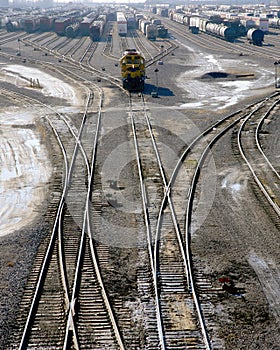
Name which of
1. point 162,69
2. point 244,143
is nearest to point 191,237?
point 244,143

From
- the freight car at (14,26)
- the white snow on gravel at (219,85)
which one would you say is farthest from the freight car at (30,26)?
the white snow on gravel at (219,85)

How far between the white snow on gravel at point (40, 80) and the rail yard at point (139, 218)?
26.2 inches

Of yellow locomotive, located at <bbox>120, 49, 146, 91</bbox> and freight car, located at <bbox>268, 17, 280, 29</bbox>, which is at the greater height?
freight car, located at <bbox>268, 17, 280, 29</bbox>

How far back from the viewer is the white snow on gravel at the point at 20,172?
15.7 m

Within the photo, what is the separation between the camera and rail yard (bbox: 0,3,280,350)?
33.5 feet

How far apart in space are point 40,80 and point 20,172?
79.7 feet

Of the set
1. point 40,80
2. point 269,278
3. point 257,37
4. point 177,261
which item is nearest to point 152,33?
point 257,37

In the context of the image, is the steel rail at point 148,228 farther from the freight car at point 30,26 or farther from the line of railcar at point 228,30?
the freight car at point 30,26

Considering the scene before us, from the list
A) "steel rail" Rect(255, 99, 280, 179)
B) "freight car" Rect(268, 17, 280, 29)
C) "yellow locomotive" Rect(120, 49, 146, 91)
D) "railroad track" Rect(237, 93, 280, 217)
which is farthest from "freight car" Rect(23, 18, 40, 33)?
"railroad track" Rect(237, 93, 280, 217)

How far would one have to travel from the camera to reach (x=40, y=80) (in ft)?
138

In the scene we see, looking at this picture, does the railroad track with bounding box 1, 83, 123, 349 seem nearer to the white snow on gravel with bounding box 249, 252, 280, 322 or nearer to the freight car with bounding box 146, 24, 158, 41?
the white snow on gravel with bounding box 249, 252, 280, 322

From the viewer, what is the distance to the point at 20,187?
18000 mm

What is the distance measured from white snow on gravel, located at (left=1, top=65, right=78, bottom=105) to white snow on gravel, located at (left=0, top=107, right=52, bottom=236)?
741cm

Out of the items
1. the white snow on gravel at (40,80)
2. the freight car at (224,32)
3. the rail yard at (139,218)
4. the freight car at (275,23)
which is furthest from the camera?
the freight car at (275,23)
